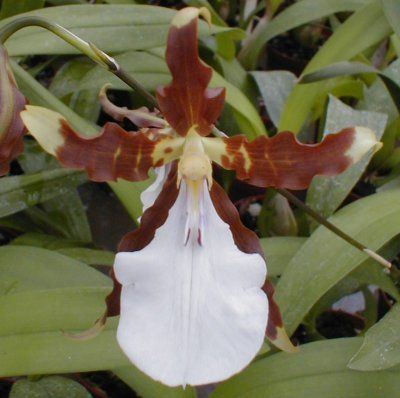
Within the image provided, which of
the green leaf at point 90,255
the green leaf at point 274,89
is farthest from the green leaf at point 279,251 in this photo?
the green leaf at point 274,89

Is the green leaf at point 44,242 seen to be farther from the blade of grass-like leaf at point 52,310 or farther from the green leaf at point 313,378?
the green leaf at point 313,378

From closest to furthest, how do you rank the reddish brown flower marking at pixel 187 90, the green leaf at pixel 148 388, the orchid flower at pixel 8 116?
the reddish brown flower marking at pixel 187 90
the orchid flower at pixel 8 116
the green leaf at pixel 148 388

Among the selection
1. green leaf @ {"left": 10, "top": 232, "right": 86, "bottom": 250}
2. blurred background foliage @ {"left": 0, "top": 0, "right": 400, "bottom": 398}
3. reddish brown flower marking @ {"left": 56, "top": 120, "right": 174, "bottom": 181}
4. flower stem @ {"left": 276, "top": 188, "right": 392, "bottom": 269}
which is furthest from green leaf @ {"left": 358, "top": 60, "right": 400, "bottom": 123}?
reddish brown flower marking @ {"left": 56, "top": 120, "right": 174, "bottom": 181}

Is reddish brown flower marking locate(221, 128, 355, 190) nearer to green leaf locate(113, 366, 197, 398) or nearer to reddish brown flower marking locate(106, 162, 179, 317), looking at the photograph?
reddish brown flower marking locate(106, 162, 179, 317)

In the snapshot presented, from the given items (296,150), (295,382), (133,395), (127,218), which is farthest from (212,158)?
A: (127,218)

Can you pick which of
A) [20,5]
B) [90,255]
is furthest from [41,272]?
Answer: [20,5]

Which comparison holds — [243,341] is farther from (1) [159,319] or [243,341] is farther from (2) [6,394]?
(2) [6,394]
